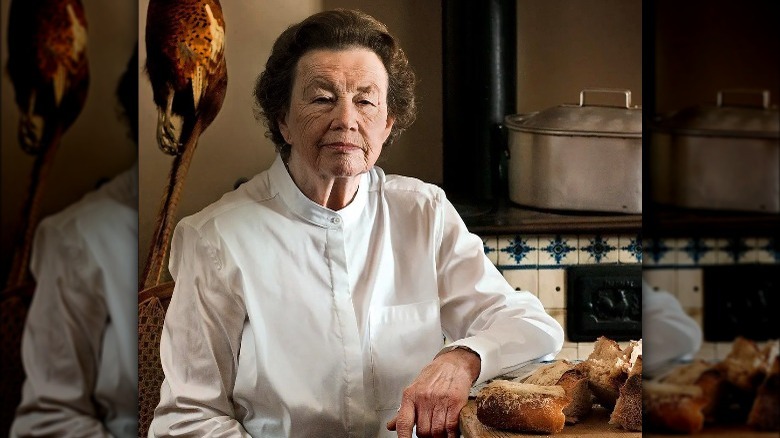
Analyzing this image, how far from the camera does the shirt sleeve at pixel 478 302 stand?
4.16 feet

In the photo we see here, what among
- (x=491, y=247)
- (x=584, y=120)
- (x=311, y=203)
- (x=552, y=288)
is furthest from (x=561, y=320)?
(x=311, y=203)

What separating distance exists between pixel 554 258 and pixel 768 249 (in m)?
0.80

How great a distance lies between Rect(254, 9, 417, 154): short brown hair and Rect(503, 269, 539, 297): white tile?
0.26 m

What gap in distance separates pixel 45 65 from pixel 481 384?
712mm

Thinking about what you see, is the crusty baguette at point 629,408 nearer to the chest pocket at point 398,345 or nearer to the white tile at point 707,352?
the chest pocket at point 398,345

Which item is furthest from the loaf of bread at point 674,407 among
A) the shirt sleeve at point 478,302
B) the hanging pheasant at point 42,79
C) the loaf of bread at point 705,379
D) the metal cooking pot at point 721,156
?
the hanging pheasant at point 42,79

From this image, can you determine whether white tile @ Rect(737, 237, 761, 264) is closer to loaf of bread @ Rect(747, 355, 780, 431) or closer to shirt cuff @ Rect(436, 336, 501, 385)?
loaf of bread @ Rect(747, 355, 780, 431)

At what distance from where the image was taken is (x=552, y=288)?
131cm

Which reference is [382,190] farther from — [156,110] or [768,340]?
[768,340]

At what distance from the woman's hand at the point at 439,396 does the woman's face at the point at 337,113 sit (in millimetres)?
297

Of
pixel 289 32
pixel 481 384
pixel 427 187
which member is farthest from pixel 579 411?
pixel 289 32

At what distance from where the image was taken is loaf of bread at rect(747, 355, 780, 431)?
471 mm

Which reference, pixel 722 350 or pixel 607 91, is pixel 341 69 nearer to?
pixel 607 91

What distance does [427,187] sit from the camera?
50.3 inches
